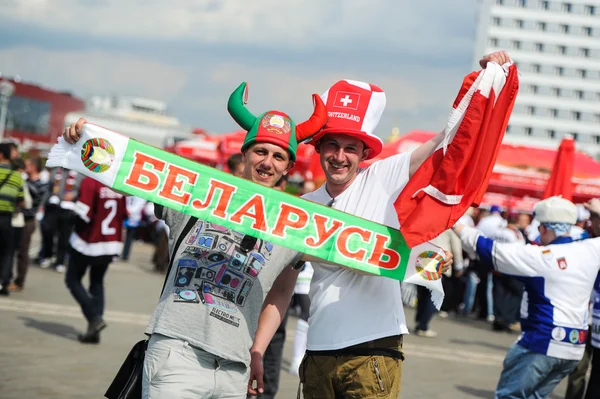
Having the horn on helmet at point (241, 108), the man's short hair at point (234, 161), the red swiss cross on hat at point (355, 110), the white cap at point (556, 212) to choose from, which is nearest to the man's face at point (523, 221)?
the man's short hair at point (234, 161)

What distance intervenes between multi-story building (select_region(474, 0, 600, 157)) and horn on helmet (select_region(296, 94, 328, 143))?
96540 millimetres

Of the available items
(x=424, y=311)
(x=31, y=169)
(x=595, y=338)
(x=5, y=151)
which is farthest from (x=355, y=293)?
(x=31, y=169)

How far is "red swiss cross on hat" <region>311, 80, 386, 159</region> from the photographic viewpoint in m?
4.12

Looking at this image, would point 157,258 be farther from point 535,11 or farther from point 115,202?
point 535,11

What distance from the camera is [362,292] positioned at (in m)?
4.05

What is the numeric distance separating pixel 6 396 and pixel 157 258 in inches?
499

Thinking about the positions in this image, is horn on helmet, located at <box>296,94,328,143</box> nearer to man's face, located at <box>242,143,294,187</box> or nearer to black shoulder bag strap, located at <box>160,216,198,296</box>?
man's face, located at <box>242,143,294,187</box>

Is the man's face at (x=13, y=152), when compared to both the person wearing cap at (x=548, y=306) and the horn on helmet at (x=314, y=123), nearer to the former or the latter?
the person wearing cap at (x=548, y=306)

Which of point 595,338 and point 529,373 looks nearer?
point 529,373

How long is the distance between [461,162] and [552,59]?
10050cm

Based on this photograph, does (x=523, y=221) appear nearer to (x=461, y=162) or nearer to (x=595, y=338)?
(x=595, y=338)

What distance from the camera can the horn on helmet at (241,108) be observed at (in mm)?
3975

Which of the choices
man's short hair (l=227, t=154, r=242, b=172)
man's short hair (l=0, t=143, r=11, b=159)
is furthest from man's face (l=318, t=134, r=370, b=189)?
man's short hair (l=0, t=143, r=11, b=159)

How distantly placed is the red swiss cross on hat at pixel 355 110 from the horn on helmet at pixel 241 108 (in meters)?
0.39
